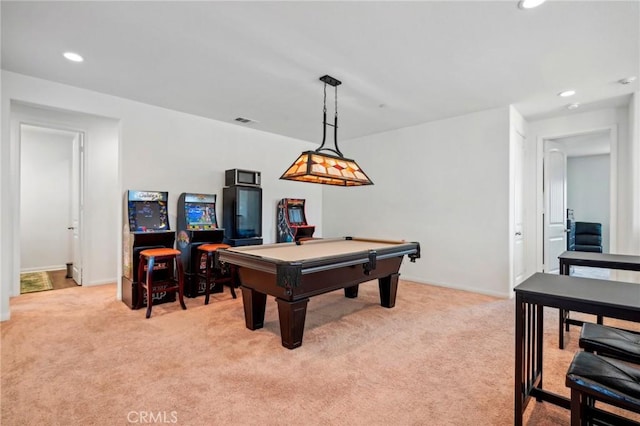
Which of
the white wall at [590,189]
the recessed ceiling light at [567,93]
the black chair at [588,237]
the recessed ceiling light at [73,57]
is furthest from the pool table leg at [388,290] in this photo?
the white wall at [590,189]

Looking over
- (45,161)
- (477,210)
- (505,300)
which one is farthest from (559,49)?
(45,161)

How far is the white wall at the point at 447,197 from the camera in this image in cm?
447

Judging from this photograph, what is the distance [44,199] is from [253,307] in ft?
18.9

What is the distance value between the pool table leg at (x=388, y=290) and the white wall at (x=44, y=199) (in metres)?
6.25

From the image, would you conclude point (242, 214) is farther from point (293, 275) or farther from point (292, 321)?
point (293, 275)

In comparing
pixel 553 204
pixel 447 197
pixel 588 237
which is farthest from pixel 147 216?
pixel 588 237

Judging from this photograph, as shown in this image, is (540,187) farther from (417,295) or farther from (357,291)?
(357,291)

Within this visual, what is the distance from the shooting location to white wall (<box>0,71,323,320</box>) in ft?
11.2

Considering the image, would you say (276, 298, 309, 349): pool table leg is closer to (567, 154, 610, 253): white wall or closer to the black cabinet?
the black cabinet

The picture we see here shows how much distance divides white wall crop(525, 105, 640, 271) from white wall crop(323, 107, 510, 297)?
3.78 ft

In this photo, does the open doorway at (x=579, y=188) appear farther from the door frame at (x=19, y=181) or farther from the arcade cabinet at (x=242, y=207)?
the door frame at (x=19, y=181)

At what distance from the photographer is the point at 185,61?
3102 millimetres

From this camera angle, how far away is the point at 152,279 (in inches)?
144

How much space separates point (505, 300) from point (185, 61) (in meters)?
5.00
